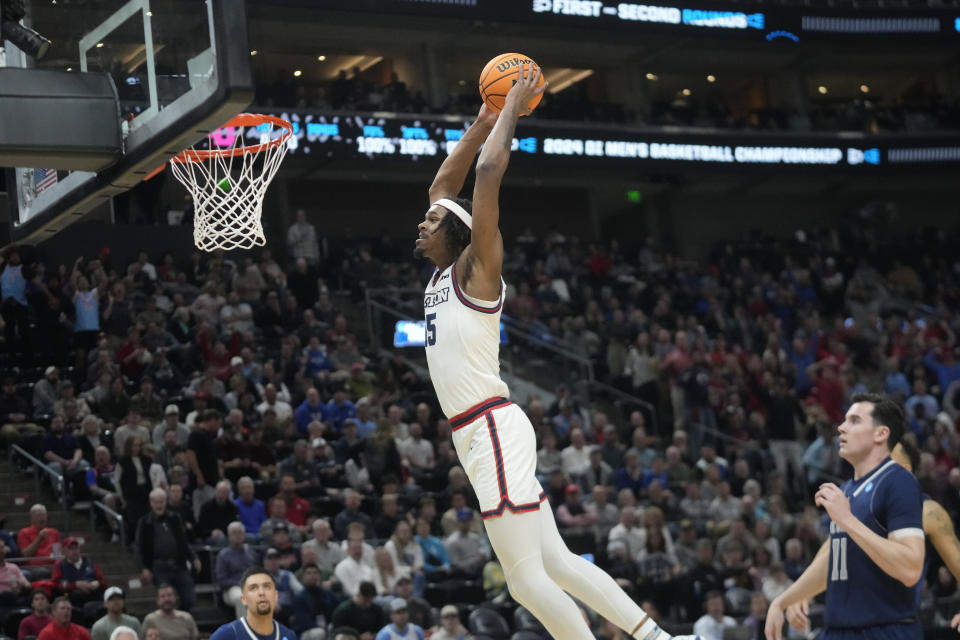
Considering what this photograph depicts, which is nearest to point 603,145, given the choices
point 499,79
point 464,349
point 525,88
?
point 499,79

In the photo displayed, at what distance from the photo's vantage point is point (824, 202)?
35.1 meters

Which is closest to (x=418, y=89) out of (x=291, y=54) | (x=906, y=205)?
(x=291, y=54)

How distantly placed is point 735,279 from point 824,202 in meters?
8.67

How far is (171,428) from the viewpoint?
15.6 meters

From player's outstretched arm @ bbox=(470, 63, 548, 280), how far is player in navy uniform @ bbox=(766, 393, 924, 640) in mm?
1965

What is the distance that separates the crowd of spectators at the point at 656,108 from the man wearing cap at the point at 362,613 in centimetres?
1326

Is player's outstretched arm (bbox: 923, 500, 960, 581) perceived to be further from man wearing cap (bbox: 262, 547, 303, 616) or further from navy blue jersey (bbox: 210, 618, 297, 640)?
man wearing cap (bbox: 262, 547, 303, 616)

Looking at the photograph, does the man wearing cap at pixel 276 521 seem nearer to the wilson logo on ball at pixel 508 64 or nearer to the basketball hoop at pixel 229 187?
the basketball hoop at pixel 229 187

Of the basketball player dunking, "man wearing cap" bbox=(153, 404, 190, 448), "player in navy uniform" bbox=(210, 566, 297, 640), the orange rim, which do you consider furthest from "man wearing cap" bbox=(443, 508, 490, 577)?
the basketball player dunking

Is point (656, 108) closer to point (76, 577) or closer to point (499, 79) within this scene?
point (76, 577)

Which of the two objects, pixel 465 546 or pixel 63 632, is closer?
pixel 63 632

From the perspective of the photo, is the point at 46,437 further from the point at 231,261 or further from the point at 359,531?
the point at 231,261

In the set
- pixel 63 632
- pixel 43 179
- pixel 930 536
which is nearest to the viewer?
pixel 930 536

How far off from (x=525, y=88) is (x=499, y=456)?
75.9 inches
